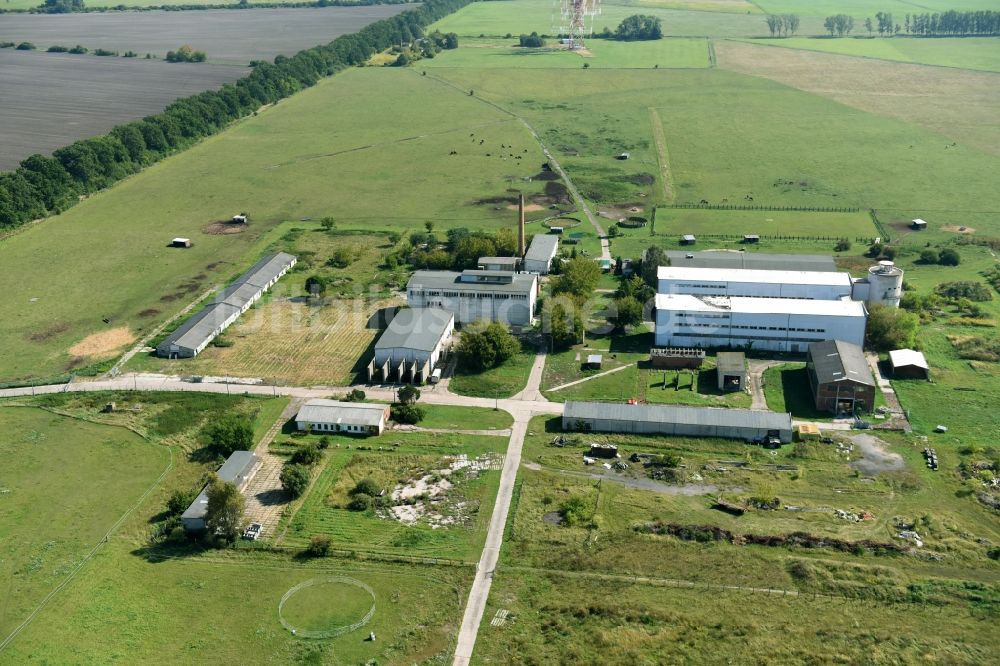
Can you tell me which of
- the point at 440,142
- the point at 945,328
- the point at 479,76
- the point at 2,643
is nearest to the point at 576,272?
the point at 945,328

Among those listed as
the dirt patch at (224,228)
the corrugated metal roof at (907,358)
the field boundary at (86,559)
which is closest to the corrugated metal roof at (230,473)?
the field boundary at (86,559)

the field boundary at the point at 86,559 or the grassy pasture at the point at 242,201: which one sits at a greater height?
the grassy pasture at the point at 242,201

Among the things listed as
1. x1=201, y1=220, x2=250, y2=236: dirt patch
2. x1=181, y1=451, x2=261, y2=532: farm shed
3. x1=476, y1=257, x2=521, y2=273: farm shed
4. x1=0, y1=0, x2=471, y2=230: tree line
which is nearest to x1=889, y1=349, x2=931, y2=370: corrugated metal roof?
x1=476, y1=257, x2=521, y2=273: farm shed

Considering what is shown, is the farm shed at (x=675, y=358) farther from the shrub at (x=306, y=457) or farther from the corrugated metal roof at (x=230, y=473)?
the corrugated metal roof at (x=230, y=473)

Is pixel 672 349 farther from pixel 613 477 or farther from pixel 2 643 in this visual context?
pixel 2 643

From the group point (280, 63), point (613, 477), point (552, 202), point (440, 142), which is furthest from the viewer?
point (280, 63)

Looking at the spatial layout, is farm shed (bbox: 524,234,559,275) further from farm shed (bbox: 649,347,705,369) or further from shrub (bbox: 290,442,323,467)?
shrub (bbox: 290,442,323,467)

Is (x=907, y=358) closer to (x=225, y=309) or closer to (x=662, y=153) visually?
(x=225, y=309)
